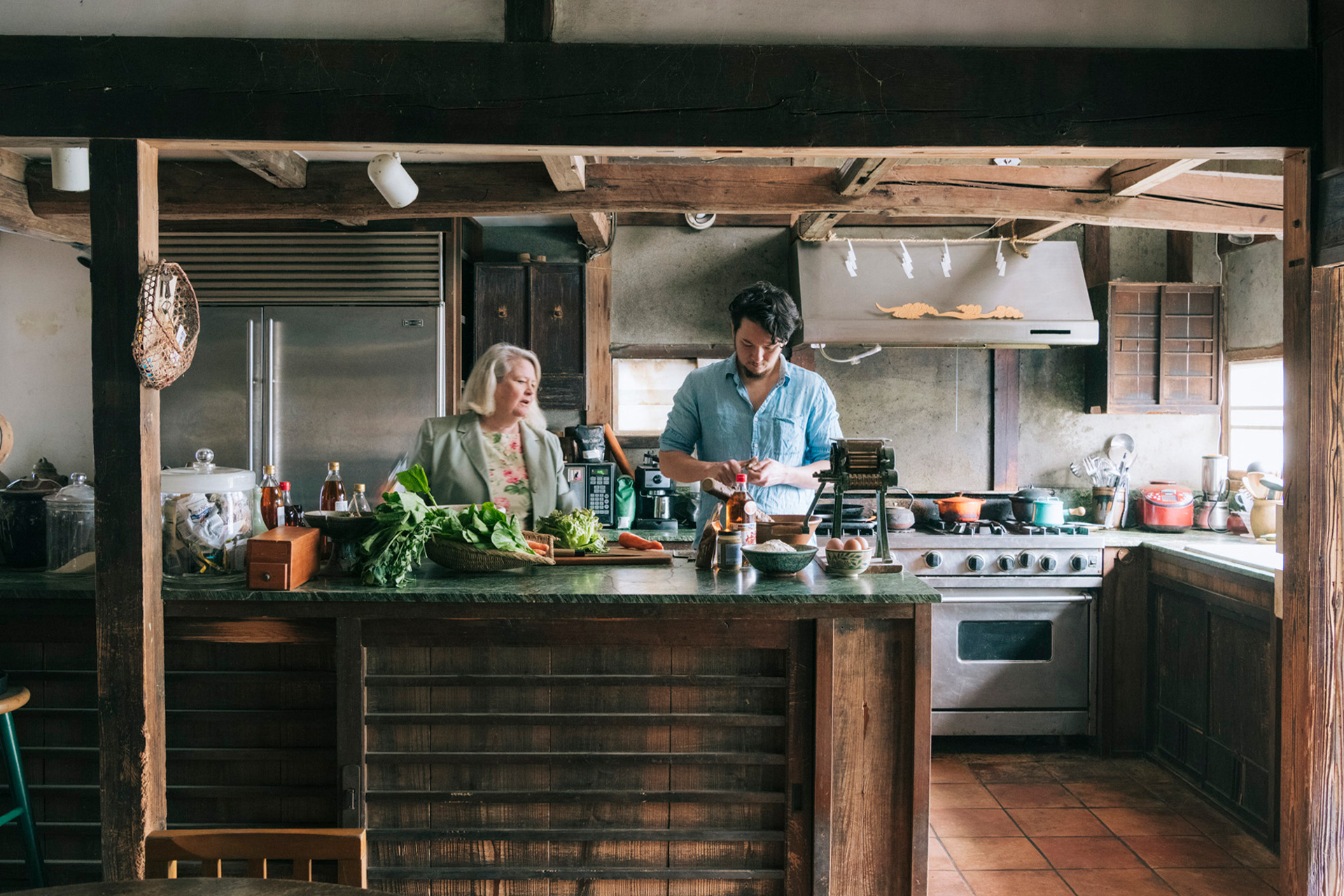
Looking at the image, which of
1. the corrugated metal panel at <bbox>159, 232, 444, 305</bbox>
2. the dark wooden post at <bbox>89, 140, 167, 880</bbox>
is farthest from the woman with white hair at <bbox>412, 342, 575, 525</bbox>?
the corrugated metal panel at <bbox>159, 232, 444, 305</bbox>

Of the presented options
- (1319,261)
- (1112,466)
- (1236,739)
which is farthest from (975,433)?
(1319,261)

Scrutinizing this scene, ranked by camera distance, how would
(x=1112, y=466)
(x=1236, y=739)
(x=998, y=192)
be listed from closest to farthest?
(x=1236, y=739), (x=998, y=192), (x=1112, y=466)

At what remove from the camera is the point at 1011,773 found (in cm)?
399

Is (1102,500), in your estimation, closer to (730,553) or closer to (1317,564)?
(1317,564)

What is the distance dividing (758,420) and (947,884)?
5.71 ft

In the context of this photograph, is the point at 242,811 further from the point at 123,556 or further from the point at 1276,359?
the point at 1276,359

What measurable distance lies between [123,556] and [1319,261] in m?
3.21

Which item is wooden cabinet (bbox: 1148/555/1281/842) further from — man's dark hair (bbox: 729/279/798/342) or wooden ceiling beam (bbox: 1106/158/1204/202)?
man's dark hair (bbox: 729/279/798/342)

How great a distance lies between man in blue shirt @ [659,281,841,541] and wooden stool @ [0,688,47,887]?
2024 millimetres

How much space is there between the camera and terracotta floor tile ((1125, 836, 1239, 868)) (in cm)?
314

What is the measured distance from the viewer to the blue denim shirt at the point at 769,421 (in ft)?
10.3

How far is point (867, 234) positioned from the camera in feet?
16.7

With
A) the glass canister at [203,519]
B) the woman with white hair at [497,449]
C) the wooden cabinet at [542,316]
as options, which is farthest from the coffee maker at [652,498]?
the glass canister at [203,519]

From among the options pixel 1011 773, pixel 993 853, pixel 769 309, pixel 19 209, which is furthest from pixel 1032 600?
pixel 19 209
